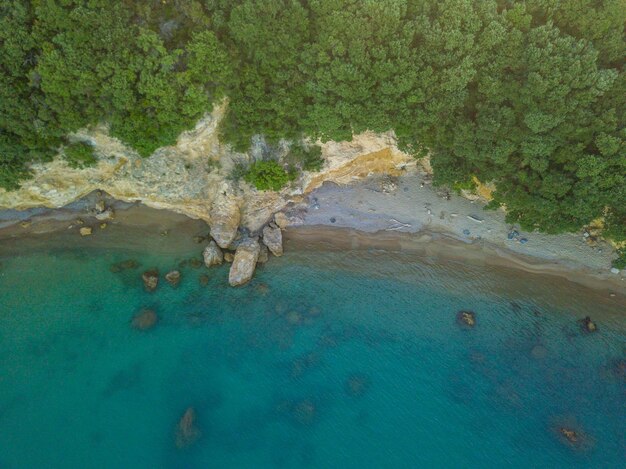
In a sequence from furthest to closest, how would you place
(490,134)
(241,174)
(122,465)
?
(241,174)
(122,465)
(490,134)

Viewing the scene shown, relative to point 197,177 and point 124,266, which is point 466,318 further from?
point 124,266

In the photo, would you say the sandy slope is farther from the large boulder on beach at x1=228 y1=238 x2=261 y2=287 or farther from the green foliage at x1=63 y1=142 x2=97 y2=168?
the green foliage at x1=63 y1=142 x2=97 y2=168

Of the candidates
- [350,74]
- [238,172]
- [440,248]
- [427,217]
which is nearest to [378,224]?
[427,217]

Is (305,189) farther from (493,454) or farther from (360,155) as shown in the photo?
(493,454)

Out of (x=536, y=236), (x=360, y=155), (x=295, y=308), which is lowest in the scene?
(x=295, y=308)

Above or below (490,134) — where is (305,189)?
below

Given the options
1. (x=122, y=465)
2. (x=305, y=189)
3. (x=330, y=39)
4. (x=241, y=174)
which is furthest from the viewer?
(x=305, y=189)

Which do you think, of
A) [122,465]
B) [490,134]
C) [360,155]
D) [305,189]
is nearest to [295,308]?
[305,189]
